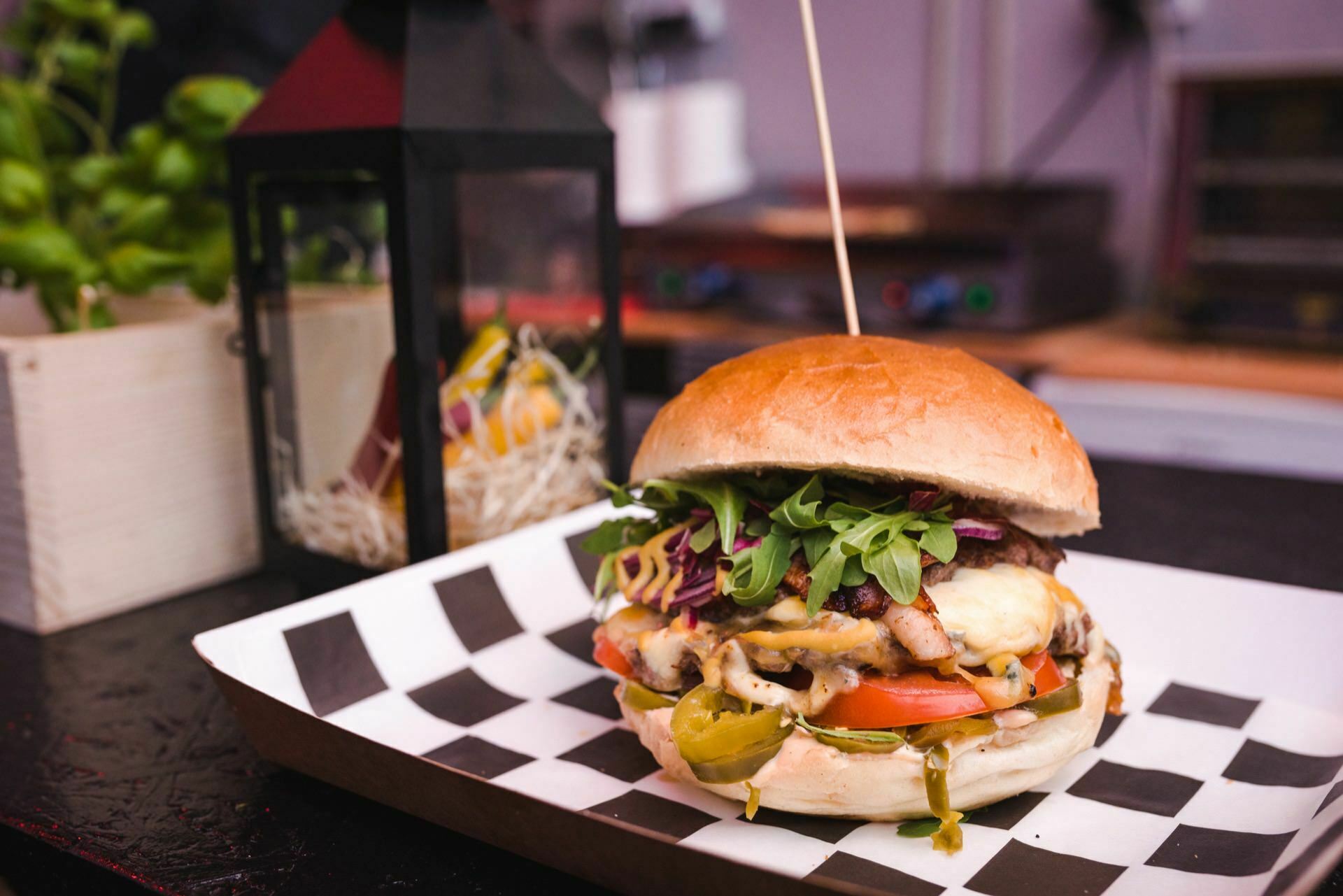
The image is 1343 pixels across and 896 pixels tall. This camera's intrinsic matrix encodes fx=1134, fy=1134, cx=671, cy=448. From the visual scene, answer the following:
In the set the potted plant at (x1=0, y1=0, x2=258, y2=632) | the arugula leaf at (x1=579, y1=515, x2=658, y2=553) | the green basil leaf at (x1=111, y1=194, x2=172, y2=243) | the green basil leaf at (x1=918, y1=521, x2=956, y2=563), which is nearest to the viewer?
the green basil leaf at (x1=918, y1=521, x2=956, y2=563)

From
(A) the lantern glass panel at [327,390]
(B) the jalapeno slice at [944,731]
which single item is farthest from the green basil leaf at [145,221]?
(B) the jalapeno slice at [944,731]

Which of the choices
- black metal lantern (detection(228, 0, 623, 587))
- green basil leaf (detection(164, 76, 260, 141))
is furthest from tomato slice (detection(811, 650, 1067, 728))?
green basil leaf (detection(164, 76, 260, 141))

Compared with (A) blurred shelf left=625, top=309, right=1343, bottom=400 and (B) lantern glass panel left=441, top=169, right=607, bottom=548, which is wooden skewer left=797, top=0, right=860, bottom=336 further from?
(A) blurred shelf left=625, top=309, right=1343, bottom=400

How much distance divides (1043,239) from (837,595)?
253 cm

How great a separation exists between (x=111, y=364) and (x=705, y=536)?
34.3 inches

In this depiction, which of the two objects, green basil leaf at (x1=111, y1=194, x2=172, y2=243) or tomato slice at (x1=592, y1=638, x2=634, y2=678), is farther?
green basil leaf at (x1=111, y1=194, x2=172, y2=243)

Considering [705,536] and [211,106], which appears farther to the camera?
[211,106]

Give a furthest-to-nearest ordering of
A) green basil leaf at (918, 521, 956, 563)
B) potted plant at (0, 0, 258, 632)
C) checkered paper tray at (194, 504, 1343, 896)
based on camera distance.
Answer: potted plant at (0, 0, 258, 632), green basil leaf at (918, 521, 956, 563), checkered paper tray at (194, 504, 1343, 896)

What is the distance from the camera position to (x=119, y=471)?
1.56m

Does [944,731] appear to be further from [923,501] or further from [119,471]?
[119,471]

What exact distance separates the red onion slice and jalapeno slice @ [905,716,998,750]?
21cm

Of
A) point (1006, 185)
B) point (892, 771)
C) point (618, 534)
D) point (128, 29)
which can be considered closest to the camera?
point (892, 771)

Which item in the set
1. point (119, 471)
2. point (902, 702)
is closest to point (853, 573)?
point (902, 702)

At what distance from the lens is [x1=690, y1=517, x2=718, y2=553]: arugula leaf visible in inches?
48.1
